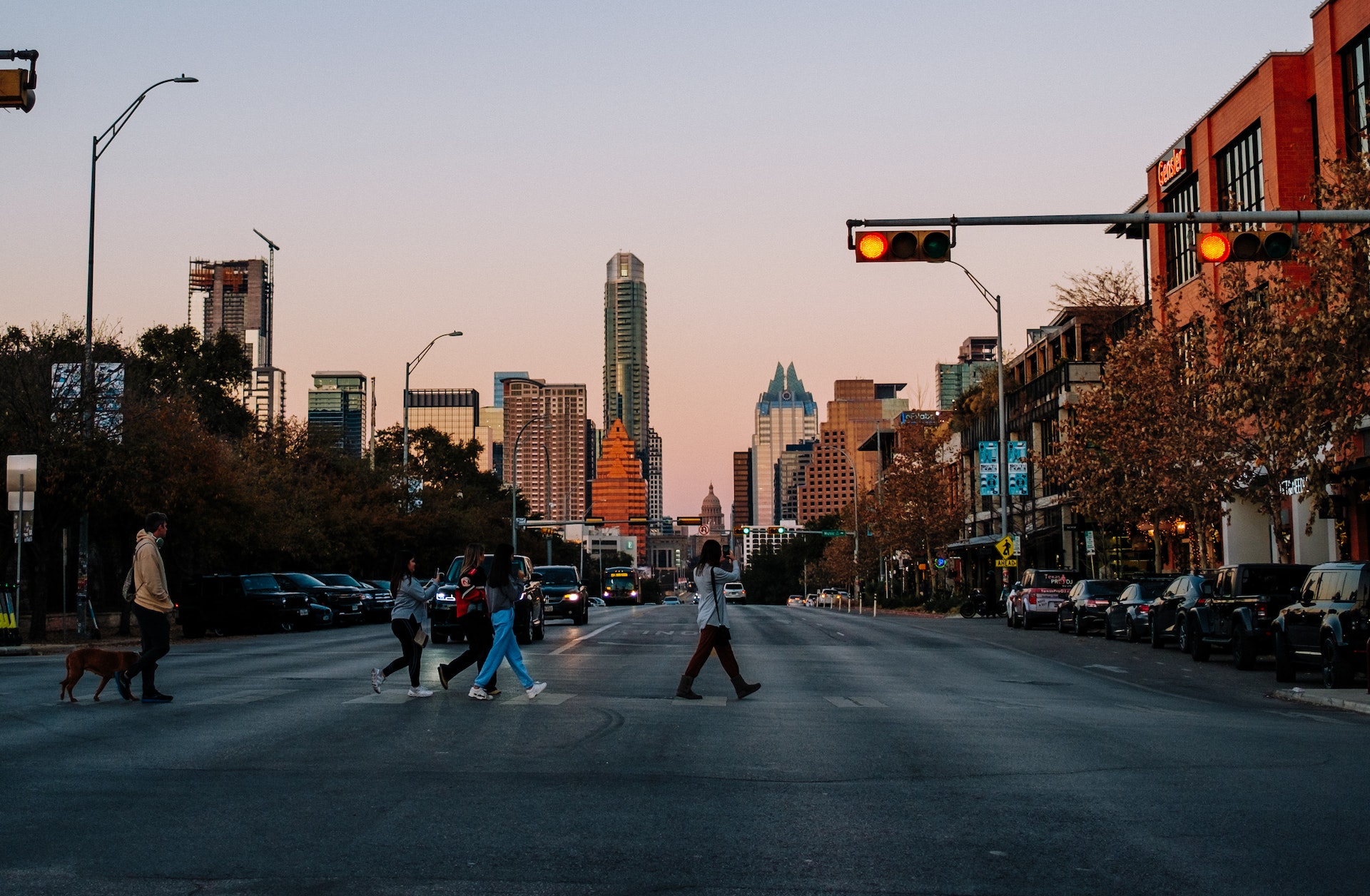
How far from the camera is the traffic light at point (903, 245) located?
17922mm

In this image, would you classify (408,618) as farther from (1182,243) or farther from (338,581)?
(1182,243)

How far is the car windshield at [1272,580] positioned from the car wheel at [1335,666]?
15.0 ft

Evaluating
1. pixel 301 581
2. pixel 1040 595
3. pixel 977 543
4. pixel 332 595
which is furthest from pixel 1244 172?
pixel 301 581

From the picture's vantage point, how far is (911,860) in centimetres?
690

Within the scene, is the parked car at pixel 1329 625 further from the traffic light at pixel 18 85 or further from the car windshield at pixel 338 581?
the car windshield at pixel 338 581

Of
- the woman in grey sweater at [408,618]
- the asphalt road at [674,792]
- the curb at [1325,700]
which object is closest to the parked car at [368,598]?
the asphalt road at [674,792]

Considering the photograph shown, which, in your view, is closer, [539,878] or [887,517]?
[539,878]

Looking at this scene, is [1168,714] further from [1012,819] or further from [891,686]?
[1012,819]

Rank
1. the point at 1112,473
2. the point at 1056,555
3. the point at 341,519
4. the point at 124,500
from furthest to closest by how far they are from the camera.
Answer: the point at 1056,555 → the point at 341,519 → the point at 1112,473 → the point at 124,500

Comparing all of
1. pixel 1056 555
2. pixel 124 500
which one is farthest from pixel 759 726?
pixel 1056 555

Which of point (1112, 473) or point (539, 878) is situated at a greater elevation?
point (1112, 473)

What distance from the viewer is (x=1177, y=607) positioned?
27.5 metres

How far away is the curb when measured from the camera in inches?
619

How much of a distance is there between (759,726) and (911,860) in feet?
19.7
